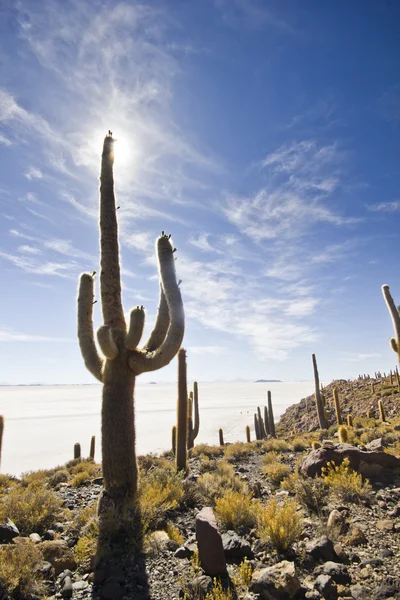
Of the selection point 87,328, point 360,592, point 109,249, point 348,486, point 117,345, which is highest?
point 109,249

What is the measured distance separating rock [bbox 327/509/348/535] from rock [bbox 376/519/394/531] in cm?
68

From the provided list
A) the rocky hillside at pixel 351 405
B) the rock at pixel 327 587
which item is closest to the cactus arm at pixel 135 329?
the rock at pixel 327 587

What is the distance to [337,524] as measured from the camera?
19.6 ft

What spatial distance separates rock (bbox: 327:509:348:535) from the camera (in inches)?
228

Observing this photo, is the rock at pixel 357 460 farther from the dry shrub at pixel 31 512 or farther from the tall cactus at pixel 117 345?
the dry shrub at pixel 31 512

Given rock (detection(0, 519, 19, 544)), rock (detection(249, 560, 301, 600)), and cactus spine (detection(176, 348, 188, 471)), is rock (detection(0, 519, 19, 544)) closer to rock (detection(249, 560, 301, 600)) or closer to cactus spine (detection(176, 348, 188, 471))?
rock (detection(249, 560, 301, 600))

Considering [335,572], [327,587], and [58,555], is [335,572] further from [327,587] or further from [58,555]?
[58,555]

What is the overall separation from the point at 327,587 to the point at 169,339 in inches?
187

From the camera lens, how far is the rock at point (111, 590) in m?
4.50

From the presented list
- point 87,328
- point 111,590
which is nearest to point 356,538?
point 111,590

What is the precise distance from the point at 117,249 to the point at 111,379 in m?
3.20

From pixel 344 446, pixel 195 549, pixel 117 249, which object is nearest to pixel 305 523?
pixel 195 549

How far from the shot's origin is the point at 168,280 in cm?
816

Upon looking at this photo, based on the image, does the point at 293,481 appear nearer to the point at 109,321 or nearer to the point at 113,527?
the point at 113,527
